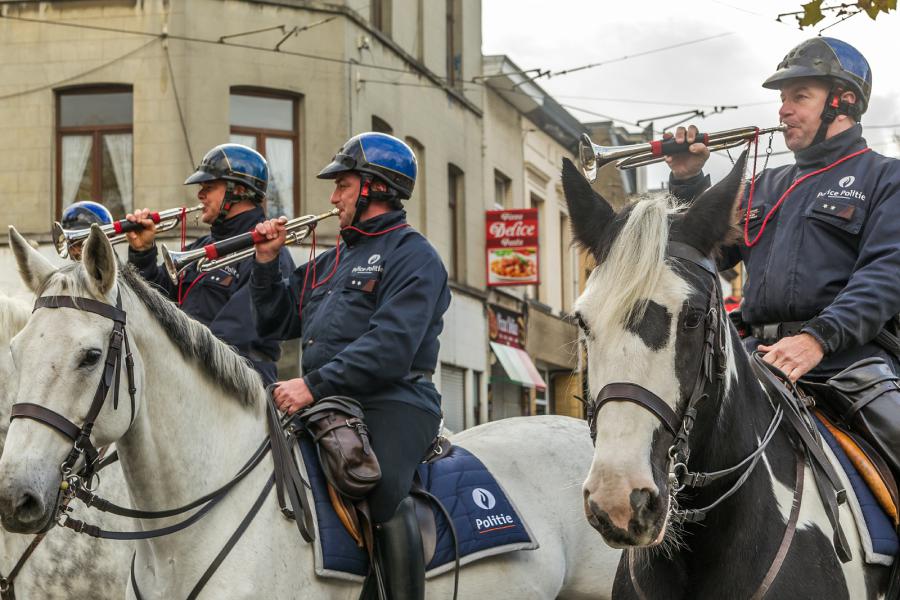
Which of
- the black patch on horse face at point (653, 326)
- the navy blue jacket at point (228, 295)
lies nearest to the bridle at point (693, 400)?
the black patch on horse face at point (653, 326)

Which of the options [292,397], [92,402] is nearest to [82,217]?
[292,397]

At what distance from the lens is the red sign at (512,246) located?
29688 millimetres

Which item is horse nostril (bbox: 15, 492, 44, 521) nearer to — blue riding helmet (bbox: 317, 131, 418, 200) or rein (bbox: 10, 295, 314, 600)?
rein (bbox: 10, 295, 314, 600)

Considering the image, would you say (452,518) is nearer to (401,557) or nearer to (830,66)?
(401,557)

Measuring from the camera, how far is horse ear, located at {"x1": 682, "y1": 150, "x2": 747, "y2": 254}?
166 inches

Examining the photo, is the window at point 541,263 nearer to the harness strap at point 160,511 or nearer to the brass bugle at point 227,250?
the brass bugle at point 227,250

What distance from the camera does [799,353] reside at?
464cm

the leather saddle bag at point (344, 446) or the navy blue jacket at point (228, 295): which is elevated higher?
the navy blue jacket at point (228, 295)

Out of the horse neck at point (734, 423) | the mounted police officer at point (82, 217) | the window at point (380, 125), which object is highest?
the window at point (380, 125)

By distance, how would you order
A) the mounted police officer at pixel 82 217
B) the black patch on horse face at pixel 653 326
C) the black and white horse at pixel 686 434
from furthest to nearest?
the mounted police officer at pixel 82 217, the black patch on horse face at pixel 653 326, the black and white horse at pixel 686 434

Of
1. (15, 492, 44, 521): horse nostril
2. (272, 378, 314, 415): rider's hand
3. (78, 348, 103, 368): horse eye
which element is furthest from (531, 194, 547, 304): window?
(15, 492, 44, 521): horse nostril

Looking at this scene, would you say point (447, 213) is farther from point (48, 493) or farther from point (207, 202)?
point (48, 493)

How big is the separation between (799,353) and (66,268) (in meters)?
3.07

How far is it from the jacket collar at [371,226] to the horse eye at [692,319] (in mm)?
2635
